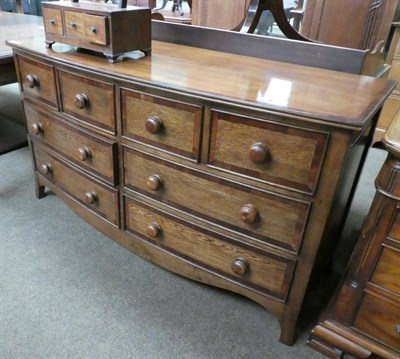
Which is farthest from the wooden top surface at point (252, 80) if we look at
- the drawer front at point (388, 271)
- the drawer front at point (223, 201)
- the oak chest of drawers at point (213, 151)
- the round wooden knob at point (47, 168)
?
the round wooden knob at point (47, 168)

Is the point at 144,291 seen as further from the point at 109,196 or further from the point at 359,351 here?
the point at 359,351

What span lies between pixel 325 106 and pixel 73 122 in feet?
3.12

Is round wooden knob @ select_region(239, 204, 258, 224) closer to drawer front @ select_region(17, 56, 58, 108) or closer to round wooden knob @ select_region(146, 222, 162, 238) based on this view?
A: round wooden knob @ select_region(146, 222, 162, 238)

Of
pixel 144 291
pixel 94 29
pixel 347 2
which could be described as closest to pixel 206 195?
pixel 144 291

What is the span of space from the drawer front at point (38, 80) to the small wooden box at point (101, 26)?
0.13 meters

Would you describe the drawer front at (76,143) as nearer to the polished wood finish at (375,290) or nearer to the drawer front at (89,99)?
the drawer front at (89,99)

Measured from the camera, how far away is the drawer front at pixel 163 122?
106 centimetres

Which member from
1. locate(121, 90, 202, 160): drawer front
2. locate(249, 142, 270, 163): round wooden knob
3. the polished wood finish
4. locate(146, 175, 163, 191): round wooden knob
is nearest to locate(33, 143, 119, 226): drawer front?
locate(146, 175, 163, 191): round wooden knob

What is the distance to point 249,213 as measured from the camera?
1.06 meters

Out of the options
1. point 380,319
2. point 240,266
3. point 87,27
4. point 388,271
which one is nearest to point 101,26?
point 87,27

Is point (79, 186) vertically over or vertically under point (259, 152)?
under

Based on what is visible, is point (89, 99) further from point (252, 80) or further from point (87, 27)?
point (252, 80)

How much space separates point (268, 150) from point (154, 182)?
437 millimetres

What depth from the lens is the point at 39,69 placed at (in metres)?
1.44
